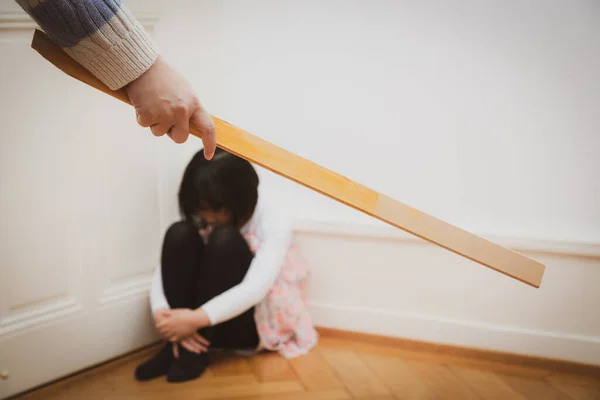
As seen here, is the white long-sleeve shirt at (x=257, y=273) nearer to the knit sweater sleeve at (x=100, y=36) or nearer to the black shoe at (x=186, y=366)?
the black shoe at (x=186, y=366)

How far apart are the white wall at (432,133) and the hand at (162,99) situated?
71 cm

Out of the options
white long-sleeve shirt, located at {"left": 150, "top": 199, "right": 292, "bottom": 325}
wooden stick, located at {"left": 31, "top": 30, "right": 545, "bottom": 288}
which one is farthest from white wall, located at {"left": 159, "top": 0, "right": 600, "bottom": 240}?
wooden stick, located at {"left": 31, "top": 30, "right": 545, "bottom": 288}

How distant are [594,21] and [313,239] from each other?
2.64ft

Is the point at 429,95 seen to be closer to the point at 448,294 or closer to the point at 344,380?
the point at 448,294

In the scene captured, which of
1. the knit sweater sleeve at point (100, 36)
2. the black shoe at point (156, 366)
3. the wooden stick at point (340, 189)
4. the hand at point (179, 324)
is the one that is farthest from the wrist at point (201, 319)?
the knit sweater sleeve at point (100, 36)

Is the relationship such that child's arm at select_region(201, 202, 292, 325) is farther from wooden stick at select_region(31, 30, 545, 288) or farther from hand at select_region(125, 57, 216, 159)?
hand at select_region(125, 57, 216, 159)

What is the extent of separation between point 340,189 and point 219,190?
0.50 meters

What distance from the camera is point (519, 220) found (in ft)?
3.44

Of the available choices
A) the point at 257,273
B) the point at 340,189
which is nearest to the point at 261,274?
the point at 257,273

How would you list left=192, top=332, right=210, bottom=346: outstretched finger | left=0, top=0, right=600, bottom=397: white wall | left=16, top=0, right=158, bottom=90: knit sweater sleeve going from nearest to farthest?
1. left=16, top=0, right=158, bottom=90: knit sweater sleeve
2. left=0, top=0, right=600, bottom=397: white wall
3. left=192, top=332, right=210, bottom=346: outstretched finger

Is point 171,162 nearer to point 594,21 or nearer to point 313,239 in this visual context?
point 313,239

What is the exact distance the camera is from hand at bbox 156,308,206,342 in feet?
3.30

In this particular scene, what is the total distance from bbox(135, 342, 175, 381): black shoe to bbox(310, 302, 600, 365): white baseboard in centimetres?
40

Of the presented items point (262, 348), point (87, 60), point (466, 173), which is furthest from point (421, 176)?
point (87, 60)
